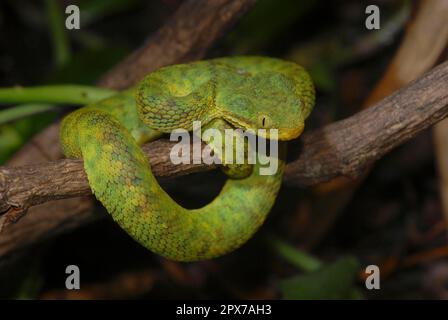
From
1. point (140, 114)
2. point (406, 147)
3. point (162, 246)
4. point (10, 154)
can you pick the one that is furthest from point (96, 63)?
point (406, 147)

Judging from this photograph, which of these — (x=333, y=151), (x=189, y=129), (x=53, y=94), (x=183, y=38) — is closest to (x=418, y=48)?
(x=333, y=151)

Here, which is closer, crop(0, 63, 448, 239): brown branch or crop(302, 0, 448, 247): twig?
crop(0, 63, 448, 239): brown branch

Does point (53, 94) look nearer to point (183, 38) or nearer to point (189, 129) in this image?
point (183, 38)

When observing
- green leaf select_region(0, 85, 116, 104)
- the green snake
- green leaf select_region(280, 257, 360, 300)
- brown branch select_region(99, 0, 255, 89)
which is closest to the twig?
green leaf select_region(280, 257, 360, 300)

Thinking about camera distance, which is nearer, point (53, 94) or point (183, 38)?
point (53, 94)

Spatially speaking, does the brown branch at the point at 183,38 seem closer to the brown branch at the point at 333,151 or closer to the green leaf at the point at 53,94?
the green leaf at the point at 53,94

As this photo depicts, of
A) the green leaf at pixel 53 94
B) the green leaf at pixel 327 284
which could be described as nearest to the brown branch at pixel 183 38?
the green leaf at pixel 53 94

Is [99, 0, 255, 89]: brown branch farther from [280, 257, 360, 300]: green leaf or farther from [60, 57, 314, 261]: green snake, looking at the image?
[280, 257, 360, 300]: green leaf

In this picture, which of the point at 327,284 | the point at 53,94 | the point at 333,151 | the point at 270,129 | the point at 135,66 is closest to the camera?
the point at 270,129
